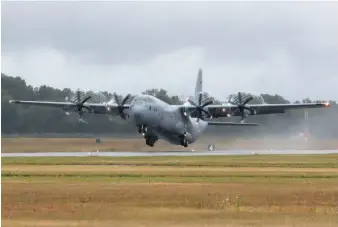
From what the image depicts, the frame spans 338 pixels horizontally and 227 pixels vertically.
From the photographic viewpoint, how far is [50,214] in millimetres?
26812

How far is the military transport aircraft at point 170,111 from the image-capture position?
86.7 metres

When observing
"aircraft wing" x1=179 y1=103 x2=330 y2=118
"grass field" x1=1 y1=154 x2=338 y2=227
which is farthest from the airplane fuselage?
"grass field" x1=1 y1=154 x2=338 y2=227

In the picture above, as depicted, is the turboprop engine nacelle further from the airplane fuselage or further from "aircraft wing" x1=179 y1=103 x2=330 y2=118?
"aircraft wing" x1=179 y1=103 x2=330 y2=118

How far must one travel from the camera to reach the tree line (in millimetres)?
113500

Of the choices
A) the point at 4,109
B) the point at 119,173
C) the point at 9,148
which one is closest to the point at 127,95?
the point at 9,148

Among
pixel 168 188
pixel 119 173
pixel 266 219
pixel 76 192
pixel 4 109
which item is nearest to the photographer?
pixel 266 219

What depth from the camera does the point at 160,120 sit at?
3438 inches

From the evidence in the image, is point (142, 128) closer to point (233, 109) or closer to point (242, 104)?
point (233, 109)

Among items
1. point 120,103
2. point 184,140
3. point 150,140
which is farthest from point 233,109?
point 120,103

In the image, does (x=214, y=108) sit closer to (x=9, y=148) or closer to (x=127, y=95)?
(x=127, y=95)

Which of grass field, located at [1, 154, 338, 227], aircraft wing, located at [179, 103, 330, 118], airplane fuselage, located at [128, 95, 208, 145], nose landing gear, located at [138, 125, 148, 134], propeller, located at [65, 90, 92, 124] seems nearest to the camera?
grass field, located at [1, 154, 338, 227]

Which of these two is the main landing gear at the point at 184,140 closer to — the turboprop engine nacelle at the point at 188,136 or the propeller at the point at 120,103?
the turboprop engine nacelle at the point at 188,136

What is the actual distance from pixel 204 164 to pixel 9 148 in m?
36.8

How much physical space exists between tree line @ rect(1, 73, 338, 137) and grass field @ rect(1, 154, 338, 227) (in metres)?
63.9
